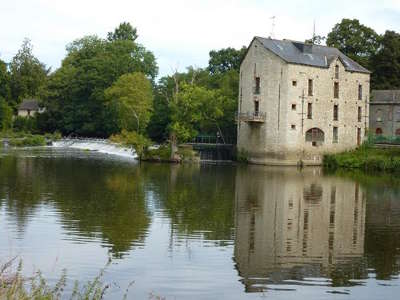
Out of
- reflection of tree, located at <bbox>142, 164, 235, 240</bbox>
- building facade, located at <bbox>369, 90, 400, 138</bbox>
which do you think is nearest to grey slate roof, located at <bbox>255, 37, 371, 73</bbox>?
building facade, located at <bbox>369, 90, 400, 138</bbox>

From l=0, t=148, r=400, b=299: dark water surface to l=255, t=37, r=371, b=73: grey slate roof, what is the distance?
1936 centimetres

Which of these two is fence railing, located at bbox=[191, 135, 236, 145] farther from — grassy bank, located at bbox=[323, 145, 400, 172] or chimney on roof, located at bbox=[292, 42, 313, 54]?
chimney on roof, located at bbox=[292, 42, 313, 54]

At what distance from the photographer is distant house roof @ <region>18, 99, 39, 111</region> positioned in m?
95.4

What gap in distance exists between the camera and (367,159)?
167 feet

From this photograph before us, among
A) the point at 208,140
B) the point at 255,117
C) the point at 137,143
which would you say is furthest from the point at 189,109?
the point at 208,140

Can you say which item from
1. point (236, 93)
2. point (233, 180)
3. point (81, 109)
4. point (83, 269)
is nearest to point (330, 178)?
point (233, 180)

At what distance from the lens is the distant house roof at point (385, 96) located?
202ft

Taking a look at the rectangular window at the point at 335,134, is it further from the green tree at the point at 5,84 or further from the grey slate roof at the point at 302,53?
the green tree at the point at 5,84

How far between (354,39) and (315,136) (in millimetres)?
19447

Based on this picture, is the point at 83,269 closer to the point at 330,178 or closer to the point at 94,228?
the point at 94,228

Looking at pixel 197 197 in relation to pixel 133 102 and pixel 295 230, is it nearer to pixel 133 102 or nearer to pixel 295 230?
pixel 295 230

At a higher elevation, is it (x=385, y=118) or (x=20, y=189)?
(x=385, y=118)

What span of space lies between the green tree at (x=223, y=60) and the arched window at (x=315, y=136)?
23437mm

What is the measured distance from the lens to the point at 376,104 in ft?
206
